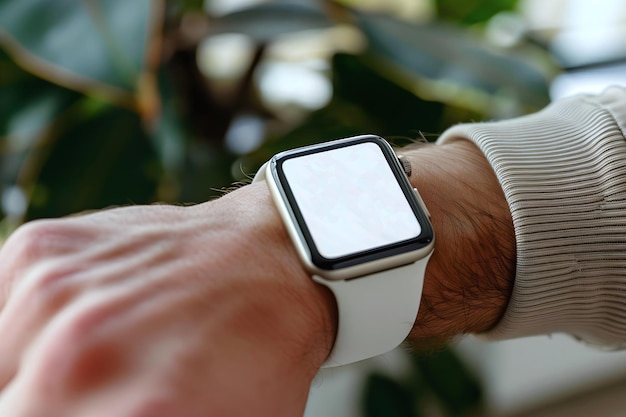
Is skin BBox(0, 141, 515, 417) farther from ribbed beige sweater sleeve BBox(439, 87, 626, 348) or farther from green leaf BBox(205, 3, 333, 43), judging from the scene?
green leaf BBox(205, 3, 333, 43)

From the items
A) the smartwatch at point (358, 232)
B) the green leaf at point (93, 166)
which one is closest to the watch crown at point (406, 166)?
the smartwatch at point (358, 232)

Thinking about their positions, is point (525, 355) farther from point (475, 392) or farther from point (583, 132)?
point (583, 132)

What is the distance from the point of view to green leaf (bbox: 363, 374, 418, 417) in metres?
0.88

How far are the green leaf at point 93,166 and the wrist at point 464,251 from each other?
42 centimetres

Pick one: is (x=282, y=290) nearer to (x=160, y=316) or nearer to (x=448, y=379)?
(x=160, y=316)

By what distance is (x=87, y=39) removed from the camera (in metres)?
0.63

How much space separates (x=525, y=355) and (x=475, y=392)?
11.9 inches

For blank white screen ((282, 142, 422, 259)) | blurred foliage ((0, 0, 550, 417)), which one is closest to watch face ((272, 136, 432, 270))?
blank white screen ((282, 142, 422, 259))

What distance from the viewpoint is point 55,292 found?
0.32 m

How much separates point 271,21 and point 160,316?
0.52 m

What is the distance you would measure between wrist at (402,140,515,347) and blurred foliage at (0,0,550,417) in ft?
0.97

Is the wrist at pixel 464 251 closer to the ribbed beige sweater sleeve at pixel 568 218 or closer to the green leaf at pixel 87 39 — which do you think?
the ribbed beige sweater sleeve at pixel 568 218

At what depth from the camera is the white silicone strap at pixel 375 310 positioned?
1.14ft

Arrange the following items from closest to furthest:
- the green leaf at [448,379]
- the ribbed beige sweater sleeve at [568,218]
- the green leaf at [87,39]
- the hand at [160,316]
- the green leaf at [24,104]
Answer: the hand at [160,316] < the ribbed beige sweater sleeve at [568,218] < the green leaf at [87,39] < the green leaf at [24,104] < the green leaf at [448,379]
